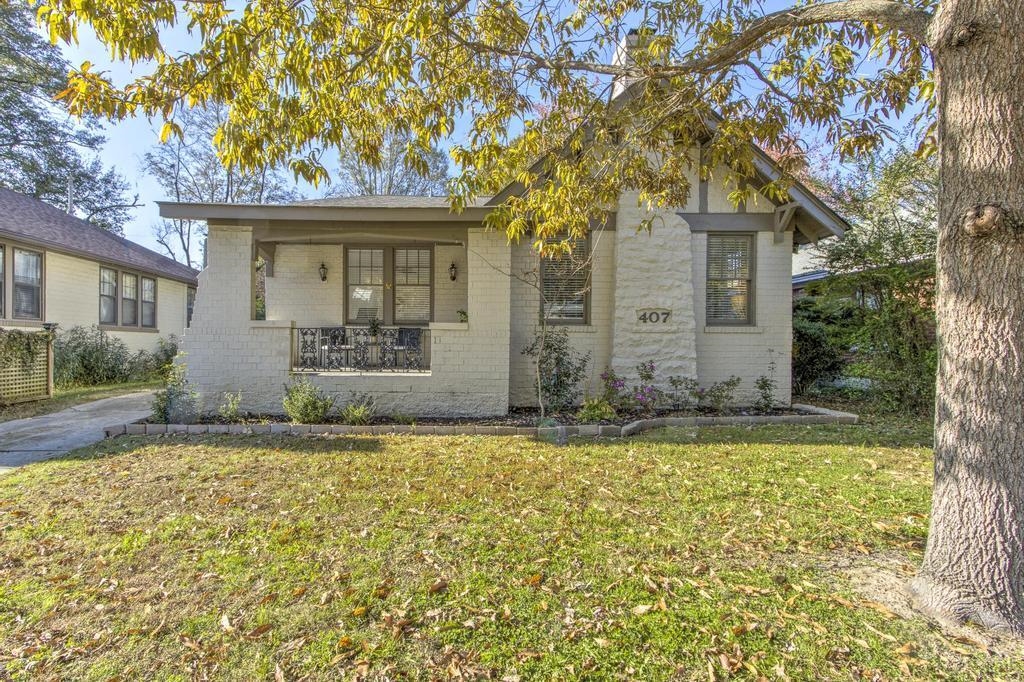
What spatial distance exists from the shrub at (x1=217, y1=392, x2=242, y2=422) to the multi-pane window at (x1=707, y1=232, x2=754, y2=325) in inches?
314

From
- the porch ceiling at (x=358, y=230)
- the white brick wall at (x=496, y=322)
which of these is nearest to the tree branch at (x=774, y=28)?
the white brick wall at (x=496, y=322)

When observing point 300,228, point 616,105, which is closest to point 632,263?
point 616,105

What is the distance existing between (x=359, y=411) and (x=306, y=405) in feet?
2.41

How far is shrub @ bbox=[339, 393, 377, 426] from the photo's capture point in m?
7.05

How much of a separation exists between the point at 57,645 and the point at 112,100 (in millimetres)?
3542

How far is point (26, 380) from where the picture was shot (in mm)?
9352

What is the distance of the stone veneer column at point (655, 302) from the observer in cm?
857

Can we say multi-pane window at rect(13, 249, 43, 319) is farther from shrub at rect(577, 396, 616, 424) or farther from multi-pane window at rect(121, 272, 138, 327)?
shrub at rect(577, 396, 616, 424)

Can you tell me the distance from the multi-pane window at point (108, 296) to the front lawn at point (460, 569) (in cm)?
1112

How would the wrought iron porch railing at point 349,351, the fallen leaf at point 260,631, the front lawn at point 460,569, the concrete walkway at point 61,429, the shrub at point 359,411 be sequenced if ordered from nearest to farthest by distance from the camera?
the front lawn at point 460,569 < the fallen leaf at point 260,631 < the concrete walkway at point 61,429 < the shrub at point 359,411 < the wrought iron porch railing at point 349,351

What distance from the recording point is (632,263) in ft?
28.2

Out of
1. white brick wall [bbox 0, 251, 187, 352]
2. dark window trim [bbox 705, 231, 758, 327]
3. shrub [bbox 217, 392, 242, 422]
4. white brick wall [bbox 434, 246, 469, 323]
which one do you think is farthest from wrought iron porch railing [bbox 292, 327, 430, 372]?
white brick wall [bbox 0, 251, 187, 352]

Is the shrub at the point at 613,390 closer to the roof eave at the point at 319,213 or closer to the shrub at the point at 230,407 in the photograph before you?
the roof eave at the point at 319,213

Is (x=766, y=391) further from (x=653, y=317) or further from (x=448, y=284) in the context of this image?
(x=448, y=284)
